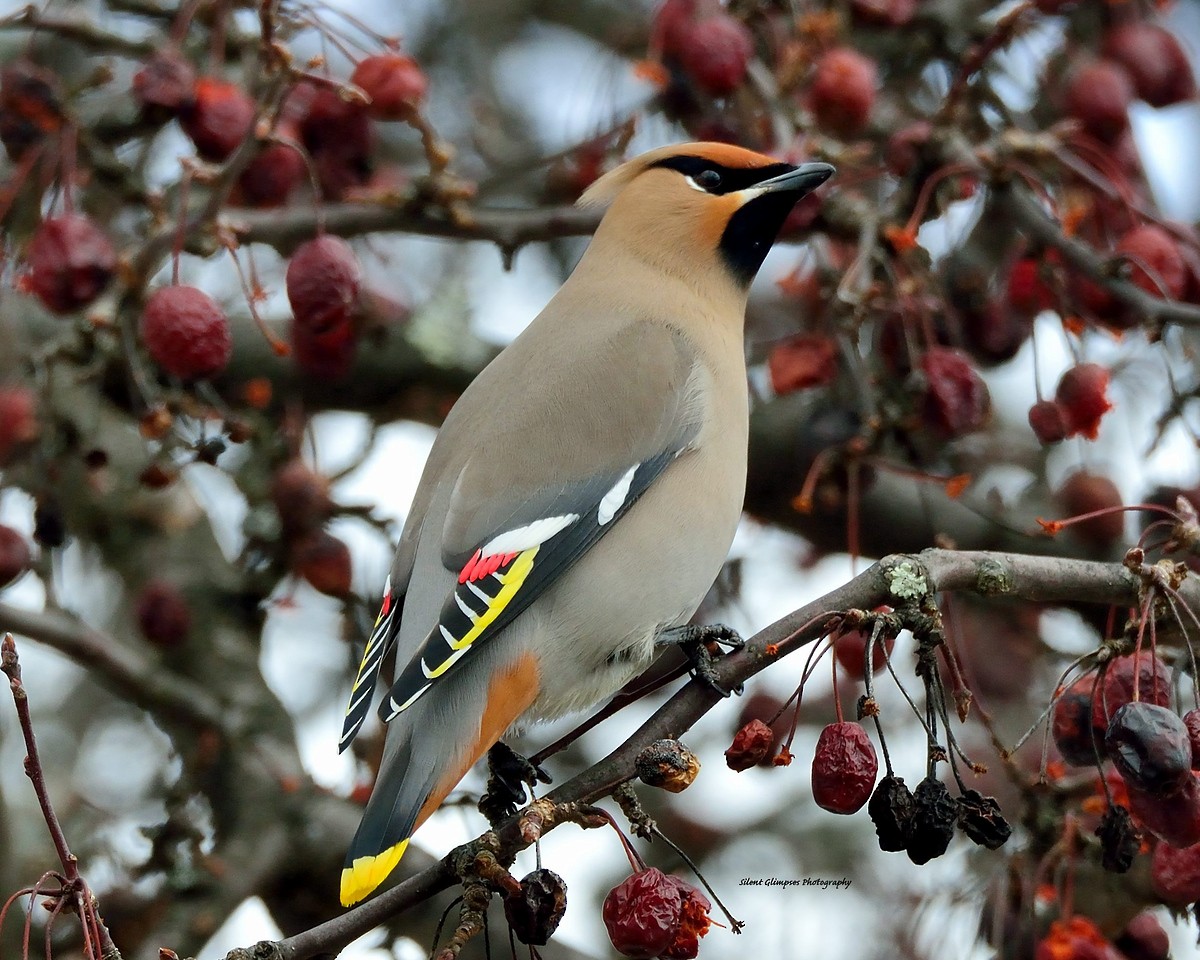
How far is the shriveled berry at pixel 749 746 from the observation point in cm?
236

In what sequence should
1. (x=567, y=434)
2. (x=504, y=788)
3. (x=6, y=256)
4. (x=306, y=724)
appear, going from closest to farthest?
(x=504, y=788) < (x=567, y=434) < (x=6, y=256) < (x=306, y=724)

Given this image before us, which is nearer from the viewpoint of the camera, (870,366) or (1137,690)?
(1137,690)

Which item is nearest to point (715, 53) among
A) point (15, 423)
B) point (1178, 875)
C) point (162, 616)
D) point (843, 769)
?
point (15, 423)

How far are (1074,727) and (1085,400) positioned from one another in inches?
39.0

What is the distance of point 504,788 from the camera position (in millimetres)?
2906

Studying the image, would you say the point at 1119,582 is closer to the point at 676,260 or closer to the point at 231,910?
the point at 676,260

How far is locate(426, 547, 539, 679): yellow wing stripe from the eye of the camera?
2582 millimetres

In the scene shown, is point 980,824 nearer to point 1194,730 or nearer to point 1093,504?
point 1194,730

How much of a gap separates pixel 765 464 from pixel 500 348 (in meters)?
0.76

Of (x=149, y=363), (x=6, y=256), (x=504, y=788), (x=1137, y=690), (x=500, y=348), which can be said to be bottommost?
(x=1137, y=690)

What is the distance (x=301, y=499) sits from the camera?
3781mm

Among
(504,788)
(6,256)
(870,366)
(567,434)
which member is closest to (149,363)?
(6,256)

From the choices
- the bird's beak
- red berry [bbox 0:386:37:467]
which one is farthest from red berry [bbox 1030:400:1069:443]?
red berry [bbox 0:386:37:467]

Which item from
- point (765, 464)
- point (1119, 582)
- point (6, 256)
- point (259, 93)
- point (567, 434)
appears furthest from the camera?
point (765, 464)
